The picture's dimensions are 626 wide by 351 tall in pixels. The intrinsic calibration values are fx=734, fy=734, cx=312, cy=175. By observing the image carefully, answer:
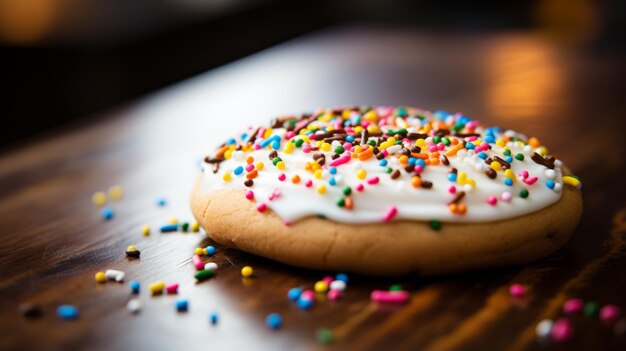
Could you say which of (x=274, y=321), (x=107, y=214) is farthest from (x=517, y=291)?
(x=107, y=214)

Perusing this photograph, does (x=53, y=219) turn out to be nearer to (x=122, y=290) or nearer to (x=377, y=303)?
(x=122, y=290)

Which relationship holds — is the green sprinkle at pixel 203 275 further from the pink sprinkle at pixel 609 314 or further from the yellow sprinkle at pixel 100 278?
the pink sprinkle at pixel 609 314

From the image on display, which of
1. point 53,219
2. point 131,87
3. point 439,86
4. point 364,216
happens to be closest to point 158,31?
point 131,87

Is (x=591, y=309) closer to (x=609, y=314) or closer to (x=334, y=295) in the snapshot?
(x=609, y=314)

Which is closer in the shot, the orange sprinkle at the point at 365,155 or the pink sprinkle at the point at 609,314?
the pink sprinkle at the point at 609,314

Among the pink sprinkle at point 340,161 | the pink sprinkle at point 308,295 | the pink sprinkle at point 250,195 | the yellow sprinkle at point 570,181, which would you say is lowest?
the pink sprinkle at point 308,295

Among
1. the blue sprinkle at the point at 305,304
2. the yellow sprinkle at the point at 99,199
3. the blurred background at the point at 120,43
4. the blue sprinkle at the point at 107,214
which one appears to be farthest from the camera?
the blurred background at the point at 120,43

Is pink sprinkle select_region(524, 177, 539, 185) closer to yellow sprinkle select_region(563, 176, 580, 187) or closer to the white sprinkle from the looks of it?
yellow sprinkle select_region(563, 176, 580, 187)

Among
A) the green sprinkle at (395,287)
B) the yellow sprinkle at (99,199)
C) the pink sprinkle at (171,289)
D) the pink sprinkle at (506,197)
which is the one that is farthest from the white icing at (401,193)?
A: the yellow sprinkle at (99,199)
